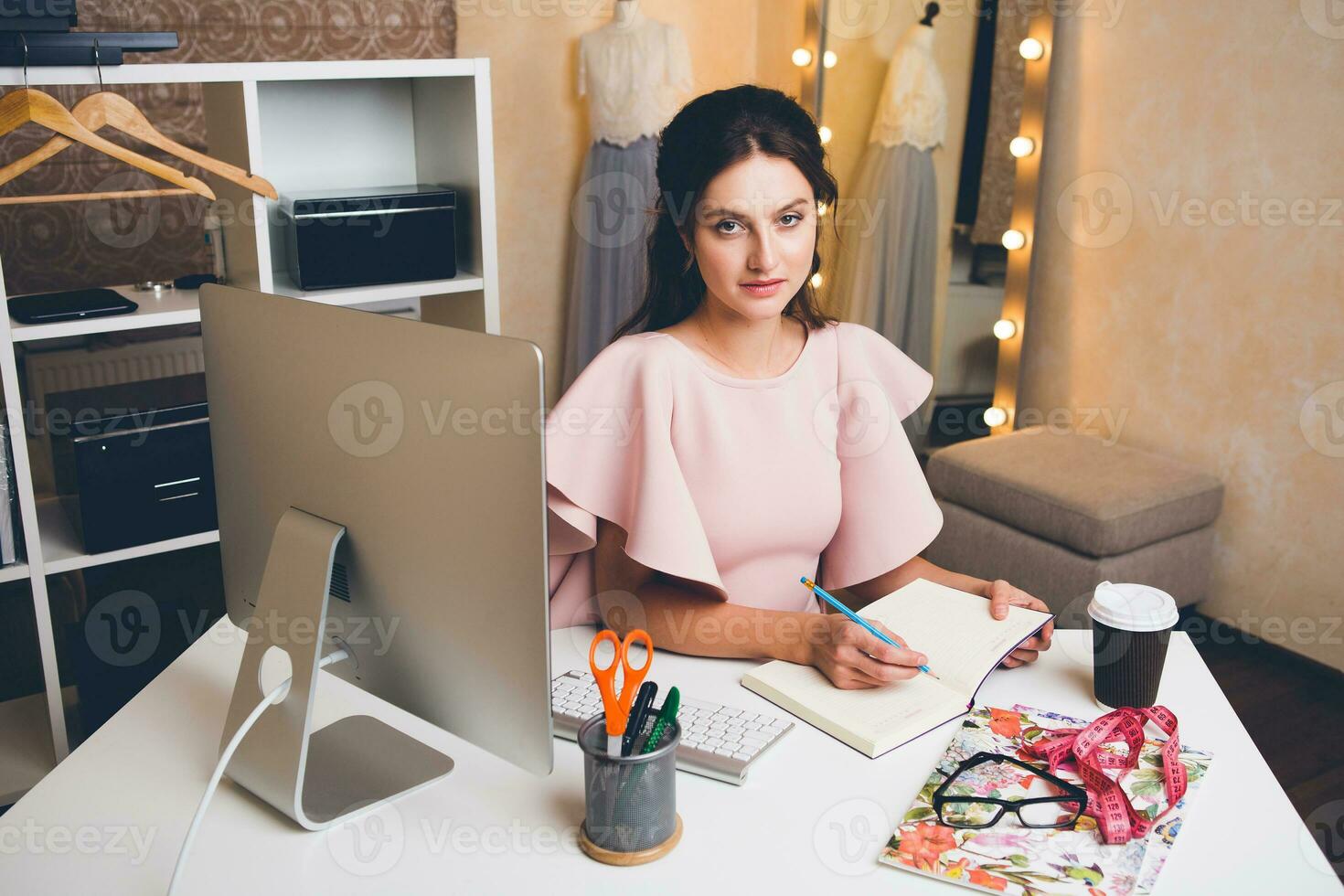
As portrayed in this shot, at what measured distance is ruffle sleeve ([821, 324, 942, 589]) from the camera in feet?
5.05

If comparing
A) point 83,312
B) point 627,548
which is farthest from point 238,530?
point 83,312

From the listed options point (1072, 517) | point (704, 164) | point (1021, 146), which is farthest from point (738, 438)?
point (1021, 146)

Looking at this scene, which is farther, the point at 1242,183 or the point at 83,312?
the point at 1242,183

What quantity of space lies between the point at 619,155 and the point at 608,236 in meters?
0.26

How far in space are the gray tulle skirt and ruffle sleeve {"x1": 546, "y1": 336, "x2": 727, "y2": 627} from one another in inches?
84.8

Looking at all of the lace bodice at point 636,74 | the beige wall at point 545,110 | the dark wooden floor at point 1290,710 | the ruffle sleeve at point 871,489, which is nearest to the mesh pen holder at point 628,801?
the ruffle sleeve at point 871,489

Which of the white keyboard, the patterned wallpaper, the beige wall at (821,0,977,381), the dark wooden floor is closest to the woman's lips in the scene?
the white keyboard

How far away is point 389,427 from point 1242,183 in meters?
2.52

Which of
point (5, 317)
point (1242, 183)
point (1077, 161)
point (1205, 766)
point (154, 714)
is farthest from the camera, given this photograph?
point (1077, 161)

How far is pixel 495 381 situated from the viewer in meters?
0.88

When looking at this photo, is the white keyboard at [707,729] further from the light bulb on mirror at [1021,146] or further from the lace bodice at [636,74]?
the lace bodice at [636,74]

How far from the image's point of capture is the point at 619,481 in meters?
1.40

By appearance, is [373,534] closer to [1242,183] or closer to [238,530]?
[238,530]

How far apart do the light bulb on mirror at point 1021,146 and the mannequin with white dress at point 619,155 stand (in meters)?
1.03
